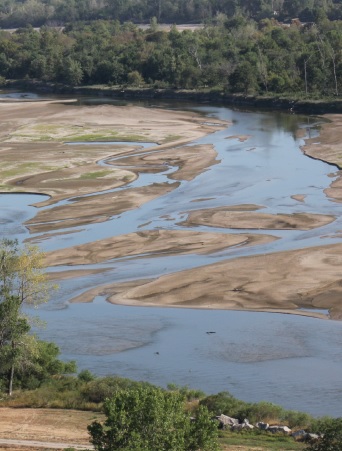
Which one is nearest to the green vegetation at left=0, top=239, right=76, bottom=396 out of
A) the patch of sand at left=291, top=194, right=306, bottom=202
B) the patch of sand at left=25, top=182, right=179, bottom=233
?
the patch of sand at left=25, top=182, right=179, bottom=233

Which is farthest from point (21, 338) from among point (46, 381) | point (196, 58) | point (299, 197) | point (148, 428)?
point (196, 58)

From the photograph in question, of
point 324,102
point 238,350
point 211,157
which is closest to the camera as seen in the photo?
point 238,350

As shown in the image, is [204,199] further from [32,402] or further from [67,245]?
[32,402]

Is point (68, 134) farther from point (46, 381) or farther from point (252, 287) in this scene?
point (46, 381)

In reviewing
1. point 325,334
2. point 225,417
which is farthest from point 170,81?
point 225,417

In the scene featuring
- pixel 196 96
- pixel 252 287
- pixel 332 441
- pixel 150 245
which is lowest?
pixel 252 287

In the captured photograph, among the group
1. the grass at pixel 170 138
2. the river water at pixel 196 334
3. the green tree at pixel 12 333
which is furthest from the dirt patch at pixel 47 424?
the grass at pixel 170 138
